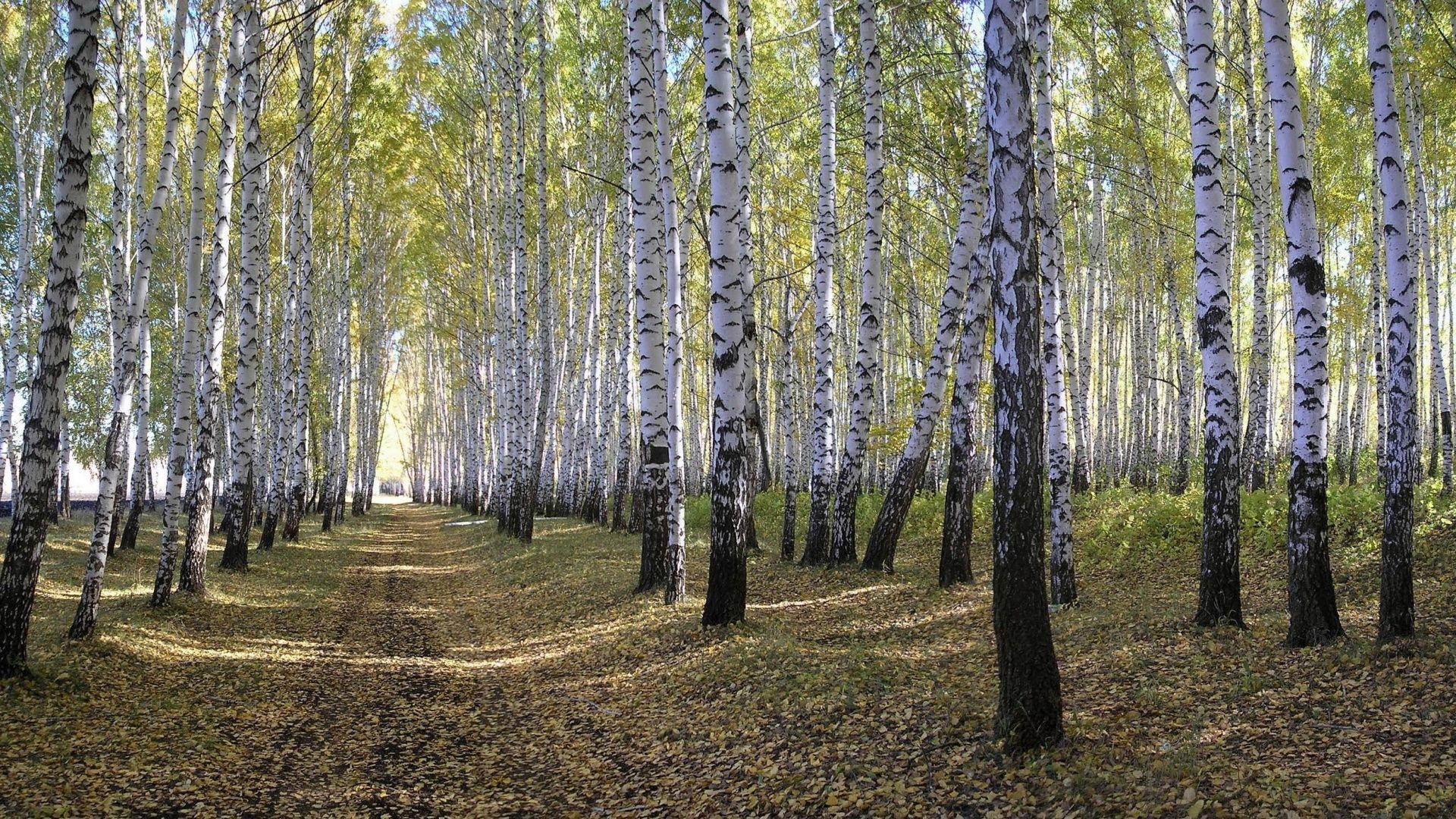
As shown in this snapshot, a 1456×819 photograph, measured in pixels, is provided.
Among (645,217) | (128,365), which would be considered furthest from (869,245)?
(128,365)

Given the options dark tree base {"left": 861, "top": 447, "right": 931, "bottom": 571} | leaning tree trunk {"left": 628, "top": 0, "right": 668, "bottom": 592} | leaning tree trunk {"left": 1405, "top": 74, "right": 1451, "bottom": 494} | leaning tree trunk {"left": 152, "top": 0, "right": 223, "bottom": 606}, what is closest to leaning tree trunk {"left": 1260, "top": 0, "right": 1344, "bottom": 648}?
dark tree base {"left": 861, "top": 447, "right": 931, "bottom": 571}

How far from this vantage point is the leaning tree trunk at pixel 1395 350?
19.0ft

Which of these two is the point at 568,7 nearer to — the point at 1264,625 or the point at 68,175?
the point at 68,175

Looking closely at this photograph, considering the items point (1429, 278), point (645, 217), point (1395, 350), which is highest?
point (1429, 278)

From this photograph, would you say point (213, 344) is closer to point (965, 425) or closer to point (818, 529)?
point (818, 529)

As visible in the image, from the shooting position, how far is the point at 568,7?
19.5m

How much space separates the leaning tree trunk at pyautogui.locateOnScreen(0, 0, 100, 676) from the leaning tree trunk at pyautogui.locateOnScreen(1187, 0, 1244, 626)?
8700mm

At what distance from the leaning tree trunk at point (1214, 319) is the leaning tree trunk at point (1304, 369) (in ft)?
1.76

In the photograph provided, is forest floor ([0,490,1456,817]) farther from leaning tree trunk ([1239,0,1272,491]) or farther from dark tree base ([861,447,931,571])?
leaning tree trunk ([1239,0,1272,491])

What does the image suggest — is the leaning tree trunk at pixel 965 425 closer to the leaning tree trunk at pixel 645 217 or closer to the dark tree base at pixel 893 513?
the dark tree base at pixel 893 513

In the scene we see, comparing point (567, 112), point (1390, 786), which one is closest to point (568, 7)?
point (567, 112)

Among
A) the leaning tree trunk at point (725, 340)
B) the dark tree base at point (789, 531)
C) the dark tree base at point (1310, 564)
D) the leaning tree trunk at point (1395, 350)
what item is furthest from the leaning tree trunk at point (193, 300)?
the leaning tree trunk at point (1395, 350)

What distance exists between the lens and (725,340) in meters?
7.80

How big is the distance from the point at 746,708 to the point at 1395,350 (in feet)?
17.8
